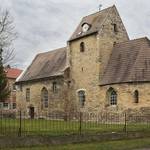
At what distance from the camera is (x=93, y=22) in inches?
1666

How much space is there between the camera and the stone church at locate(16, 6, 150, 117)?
36.0m

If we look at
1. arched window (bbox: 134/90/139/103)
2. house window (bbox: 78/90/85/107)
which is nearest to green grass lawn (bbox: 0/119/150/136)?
arched window (bbox: 134/90/139/103)

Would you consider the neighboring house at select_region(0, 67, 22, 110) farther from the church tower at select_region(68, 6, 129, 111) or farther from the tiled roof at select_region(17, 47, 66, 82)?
the church tower at select_region(68, 6, 129, 111)

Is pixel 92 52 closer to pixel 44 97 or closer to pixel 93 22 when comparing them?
pixel 93 22

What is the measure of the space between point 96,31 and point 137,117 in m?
10.5

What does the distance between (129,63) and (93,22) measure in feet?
24.3

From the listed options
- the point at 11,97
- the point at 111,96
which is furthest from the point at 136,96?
the point at 11,97

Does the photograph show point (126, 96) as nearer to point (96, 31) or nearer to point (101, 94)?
point (101, 94)

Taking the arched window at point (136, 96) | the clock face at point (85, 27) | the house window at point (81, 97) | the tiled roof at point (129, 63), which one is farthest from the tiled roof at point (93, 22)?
the arched window at point (136, 96)

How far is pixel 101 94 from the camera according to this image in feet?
127

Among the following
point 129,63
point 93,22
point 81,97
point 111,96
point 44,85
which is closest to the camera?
point 129,63

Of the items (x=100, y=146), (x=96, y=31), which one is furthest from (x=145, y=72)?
(x=100, y=146)

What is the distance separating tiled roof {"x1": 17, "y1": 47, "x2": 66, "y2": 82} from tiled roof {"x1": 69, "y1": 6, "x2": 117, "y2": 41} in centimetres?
390

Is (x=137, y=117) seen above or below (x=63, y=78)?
below
